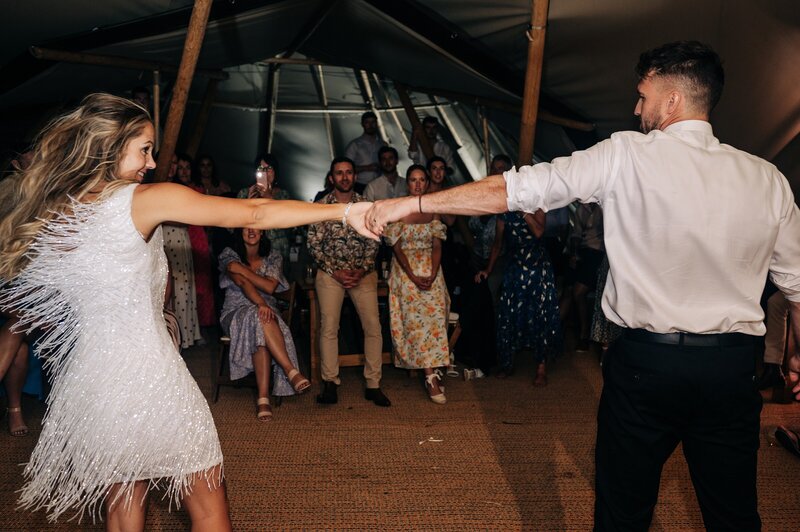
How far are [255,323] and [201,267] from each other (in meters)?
1.65

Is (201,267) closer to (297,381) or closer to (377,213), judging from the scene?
(297,381)

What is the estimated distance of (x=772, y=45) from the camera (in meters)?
3.99

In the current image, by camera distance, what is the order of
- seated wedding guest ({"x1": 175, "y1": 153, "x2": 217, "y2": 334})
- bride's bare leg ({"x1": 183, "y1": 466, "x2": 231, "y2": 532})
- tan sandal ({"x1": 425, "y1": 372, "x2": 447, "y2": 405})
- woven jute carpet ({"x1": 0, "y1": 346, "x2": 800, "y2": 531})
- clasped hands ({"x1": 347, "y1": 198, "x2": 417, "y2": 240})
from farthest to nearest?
seated wedding guest ({"x1": 175, "y1": 153, "x2": 217, "y2": 334}), tan sandal ({"x1": 425, "y1": 372, "x2": 447, "y2": 405}), woven jute carpet ({"x1": 0, "y1": 346, "x2": 800, "y2": 531}), clasped hands ({"x1": 347, "y1": 198, "x2": 417, "y2": 240}), bride's bare leg ({"x1": 183, "y1": 466, "x2": 231, "y2": 532})

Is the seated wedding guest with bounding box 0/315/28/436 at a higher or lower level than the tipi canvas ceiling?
lower

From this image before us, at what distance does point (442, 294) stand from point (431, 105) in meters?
5.43

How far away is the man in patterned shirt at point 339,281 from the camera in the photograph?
466 centimetres

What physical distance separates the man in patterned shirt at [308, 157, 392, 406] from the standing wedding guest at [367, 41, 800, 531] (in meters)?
2.72

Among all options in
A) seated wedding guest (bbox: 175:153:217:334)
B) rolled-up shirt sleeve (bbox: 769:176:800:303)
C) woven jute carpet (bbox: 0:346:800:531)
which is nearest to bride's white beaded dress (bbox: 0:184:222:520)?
woven jute carpet (bbox: 0:346:800:531)

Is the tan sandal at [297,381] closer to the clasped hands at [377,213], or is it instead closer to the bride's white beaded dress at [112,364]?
the clasped hands at [377,213]

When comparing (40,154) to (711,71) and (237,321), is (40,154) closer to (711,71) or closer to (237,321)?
(711,71)

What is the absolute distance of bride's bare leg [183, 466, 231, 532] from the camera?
2029 mm

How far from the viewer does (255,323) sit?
4.55 meters

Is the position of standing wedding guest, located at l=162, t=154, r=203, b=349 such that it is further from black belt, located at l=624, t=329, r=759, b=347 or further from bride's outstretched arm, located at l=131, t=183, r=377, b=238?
black belt, located at l=624, t=329, r=759, b=347

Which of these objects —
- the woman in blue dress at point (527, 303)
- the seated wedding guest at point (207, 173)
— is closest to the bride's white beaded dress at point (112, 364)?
the woman in blue dress at point (527, 303)
